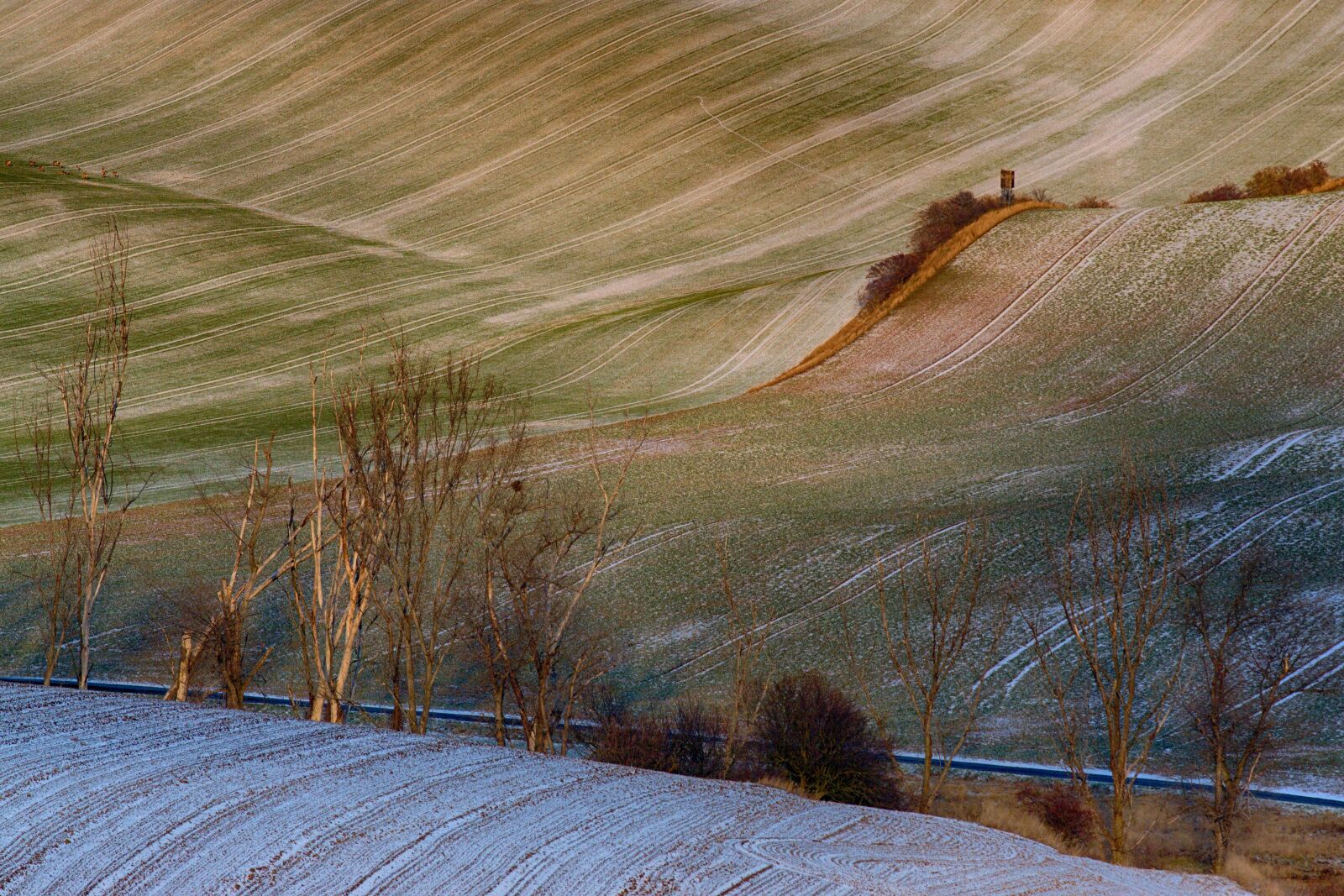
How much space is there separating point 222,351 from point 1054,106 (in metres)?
45.4

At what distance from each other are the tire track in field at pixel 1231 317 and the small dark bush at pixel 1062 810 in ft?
70.7

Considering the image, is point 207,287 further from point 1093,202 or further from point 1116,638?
point 1116,638

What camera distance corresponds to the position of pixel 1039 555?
115ft

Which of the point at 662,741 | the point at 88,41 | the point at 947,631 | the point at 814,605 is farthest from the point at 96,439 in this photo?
the point at 88,41

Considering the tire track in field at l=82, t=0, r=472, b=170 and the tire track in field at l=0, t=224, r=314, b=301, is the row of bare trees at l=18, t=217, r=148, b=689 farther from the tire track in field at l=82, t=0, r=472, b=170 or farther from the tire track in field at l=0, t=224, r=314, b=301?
the tire track in field at l=82, t=0, r=472, b=170

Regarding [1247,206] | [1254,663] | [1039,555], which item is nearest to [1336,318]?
[1247,206]

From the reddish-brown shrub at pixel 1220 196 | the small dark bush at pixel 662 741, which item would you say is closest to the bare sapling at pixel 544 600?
the small dark bush at pixel 662 741

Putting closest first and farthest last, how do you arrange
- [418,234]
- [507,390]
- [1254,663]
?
[1254,663] → [507,390] → [418,234]

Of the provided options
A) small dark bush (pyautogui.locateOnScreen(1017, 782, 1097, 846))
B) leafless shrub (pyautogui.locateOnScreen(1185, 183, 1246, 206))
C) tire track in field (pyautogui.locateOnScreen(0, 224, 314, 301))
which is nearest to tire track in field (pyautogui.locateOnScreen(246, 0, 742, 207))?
tire track in field (pyautogui.locateOnScreen(0, 224, 314, 301))

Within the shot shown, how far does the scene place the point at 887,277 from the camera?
198 ft

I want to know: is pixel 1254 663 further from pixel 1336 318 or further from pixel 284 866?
pixel 1336 318

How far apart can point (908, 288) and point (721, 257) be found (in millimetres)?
13325

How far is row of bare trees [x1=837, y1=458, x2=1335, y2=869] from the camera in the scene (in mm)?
24875

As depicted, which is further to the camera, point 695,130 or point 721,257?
point 695,130
